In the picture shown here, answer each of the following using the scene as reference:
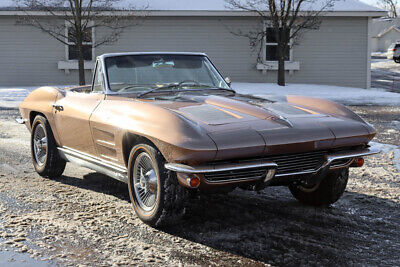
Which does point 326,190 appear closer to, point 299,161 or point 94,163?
point 299,161

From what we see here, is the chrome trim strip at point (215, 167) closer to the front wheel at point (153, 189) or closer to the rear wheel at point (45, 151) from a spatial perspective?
the front wheel at point (153, 189)

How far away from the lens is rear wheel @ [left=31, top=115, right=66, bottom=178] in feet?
19.9

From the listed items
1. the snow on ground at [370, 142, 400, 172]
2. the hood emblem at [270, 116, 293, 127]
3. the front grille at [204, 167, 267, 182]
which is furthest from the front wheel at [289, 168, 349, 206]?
the snow on ground at [370, 142, 400, 172]

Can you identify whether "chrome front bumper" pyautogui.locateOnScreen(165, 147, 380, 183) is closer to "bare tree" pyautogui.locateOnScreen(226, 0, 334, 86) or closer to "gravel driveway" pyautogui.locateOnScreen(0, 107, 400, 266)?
"gravel driveway" pyautogui.locateOnScreen(0, 107, 400, 266)

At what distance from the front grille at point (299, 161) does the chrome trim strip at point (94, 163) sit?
139 centimetres

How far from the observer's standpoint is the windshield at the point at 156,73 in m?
5.43

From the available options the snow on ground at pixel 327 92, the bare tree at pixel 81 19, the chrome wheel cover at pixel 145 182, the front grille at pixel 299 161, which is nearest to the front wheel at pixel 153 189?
the chrome wheel cover at pixel 145 182

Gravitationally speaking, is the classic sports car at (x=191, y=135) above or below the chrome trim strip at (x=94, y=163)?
above

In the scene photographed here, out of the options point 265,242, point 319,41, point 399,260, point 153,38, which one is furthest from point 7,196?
point 319,41

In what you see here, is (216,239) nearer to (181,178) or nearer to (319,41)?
(181,178)

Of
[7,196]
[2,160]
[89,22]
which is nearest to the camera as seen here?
[7,196]

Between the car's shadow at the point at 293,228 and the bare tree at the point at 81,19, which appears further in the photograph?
the bare tree at the point at 81,19

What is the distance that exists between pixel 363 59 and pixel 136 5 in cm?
980

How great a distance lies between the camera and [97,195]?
551cm
